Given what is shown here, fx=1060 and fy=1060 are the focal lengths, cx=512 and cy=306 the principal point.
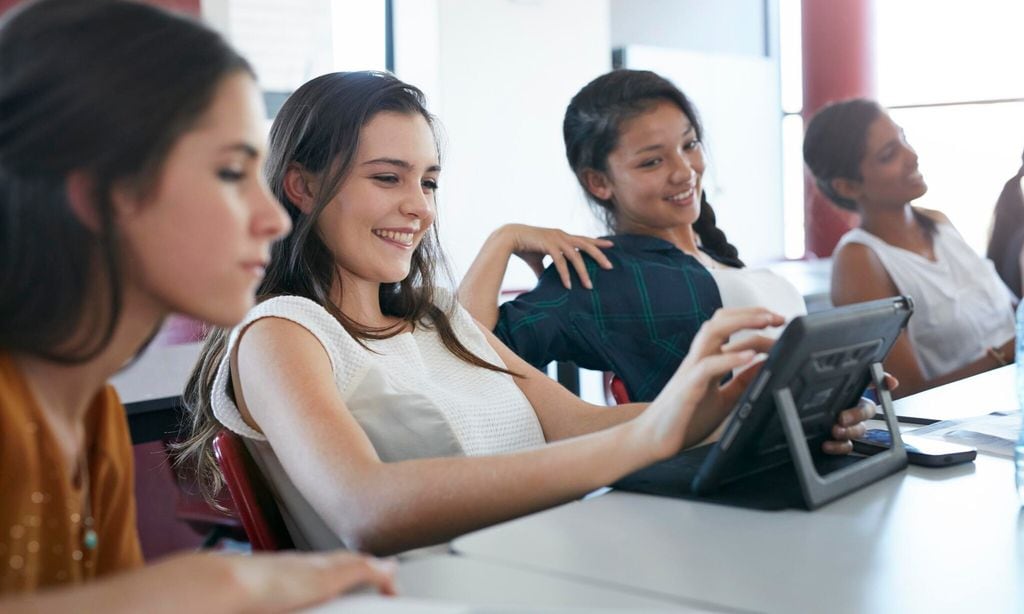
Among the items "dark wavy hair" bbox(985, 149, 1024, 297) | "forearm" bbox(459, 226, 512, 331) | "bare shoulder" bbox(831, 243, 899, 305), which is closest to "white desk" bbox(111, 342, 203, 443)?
"forearm" bbox(459, 226, 512, 331)

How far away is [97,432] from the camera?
912 mm

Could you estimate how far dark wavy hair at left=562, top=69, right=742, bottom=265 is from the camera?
225 cm

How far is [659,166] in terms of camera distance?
7.36 feet

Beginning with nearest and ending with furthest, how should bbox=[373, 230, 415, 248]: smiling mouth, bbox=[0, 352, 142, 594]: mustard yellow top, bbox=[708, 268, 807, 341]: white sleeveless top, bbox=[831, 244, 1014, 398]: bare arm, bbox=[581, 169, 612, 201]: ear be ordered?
bbox=[0, 352, 142, 594]: mustard yellow top < bbox=[373, 230, 415, 248]: smiling mouth < bbox=[708, 268, 807, 341]: white sleeveless top < bbox=[581, 169, 612, 201]: ear < bbox=[831, 244, 1014, 398]: bare arm

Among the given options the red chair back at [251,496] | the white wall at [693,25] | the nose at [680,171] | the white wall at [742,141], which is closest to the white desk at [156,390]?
the nose at [680,171]

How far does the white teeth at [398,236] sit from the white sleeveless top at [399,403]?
14 centimetres

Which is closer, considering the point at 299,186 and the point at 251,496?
the point at 251,496

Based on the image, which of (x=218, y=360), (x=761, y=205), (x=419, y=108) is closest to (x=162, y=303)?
(x=218, y=360)

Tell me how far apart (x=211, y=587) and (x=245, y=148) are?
0.34 metres

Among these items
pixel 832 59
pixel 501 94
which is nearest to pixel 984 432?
pixel 501 94

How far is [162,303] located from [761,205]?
503 centimetres

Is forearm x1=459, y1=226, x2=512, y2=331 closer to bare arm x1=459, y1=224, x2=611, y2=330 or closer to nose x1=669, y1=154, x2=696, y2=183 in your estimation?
bare arm x1=459, y1=224, x2=611, y2=330

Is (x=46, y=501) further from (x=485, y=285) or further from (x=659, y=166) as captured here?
(x=659, y=166)

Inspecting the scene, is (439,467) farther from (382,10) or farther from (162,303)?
(382,10)
